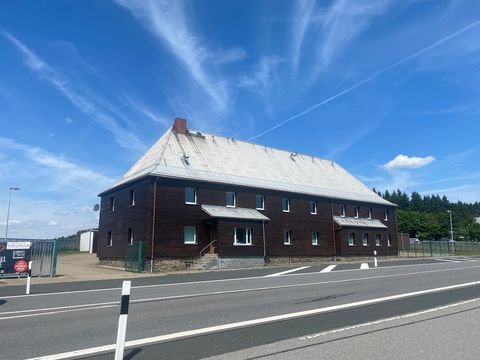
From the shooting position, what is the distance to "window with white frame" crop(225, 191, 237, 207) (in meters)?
33.5

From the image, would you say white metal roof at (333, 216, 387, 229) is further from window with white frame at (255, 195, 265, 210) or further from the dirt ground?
the dirt ground

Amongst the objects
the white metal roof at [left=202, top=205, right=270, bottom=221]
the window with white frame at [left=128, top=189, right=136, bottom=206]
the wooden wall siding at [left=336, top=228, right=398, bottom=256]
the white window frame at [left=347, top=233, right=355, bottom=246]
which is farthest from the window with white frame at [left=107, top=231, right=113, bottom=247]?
the white window frame at [left=347, top=233, right=355, bottom=246]

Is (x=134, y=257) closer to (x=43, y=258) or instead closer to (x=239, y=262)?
(x=43, y=258)

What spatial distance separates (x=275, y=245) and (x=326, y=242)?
682 centimetres

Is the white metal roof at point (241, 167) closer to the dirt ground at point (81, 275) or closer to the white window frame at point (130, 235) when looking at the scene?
the white window frame at point (130, 235)

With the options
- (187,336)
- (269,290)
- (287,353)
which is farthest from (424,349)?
(269,290)

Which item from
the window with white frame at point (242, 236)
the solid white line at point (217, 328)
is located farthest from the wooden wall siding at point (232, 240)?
the solid white line at point (217, 328)

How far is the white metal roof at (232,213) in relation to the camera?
3072cm

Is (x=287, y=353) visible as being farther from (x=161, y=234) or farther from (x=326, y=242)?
(x=326, y=242)

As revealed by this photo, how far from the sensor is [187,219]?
30438 mm

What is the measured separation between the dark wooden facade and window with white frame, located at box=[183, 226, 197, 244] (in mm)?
229

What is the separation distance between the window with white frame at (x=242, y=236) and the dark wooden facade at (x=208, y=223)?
0.34 m

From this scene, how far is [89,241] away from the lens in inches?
2165

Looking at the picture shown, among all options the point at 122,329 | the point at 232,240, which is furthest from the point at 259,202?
the point at 122,329
